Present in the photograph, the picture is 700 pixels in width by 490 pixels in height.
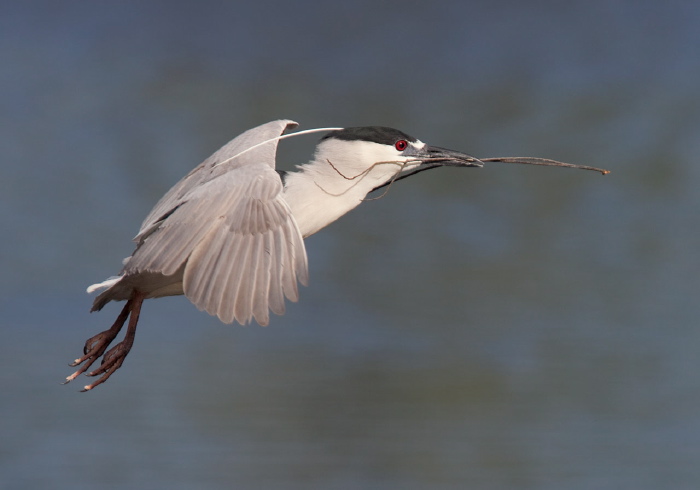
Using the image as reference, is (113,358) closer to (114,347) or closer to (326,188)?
(114,347)

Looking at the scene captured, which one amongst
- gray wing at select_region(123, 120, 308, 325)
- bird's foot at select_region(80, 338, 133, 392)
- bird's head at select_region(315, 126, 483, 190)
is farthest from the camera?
bird's head at select_region(315, 126, 483, 190)

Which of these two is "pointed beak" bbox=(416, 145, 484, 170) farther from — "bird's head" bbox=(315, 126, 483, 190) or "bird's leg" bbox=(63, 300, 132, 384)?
"bird's leg" bbox=(63, 300, 132, 384)

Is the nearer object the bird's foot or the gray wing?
the gray wing

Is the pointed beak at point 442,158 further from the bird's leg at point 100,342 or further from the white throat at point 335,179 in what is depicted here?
the bird's leg at point 100,342

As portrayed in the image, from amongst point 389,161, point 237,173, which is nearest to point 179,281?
point 237,173

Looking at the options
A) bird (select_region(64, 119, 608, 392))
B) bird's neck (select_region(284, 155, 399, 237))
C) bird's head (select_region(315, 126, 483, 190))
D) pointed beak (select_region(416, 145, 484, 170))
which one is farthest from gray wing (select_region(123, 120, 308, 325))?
pointed beak (select_region(416, 145, 484, 170))

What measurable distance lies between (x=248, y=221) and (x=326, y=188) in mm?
525

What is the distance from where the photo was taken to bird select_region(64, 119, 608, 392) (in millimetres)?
2797

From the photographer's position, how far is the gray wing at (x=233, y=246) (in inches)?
109

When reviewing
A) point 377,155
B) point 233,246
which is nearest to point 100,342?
point 233,246

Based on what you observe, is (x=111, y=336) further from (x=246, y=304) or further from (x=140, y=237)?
(x=246, y=304)

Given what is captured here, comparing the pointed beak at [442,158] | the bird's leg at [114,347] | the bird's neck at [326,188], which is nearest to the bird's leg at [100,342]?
the bird's leg at [114,347]

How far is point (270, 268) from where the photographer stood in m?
2.81

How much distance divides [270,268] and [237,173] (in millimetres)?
403
